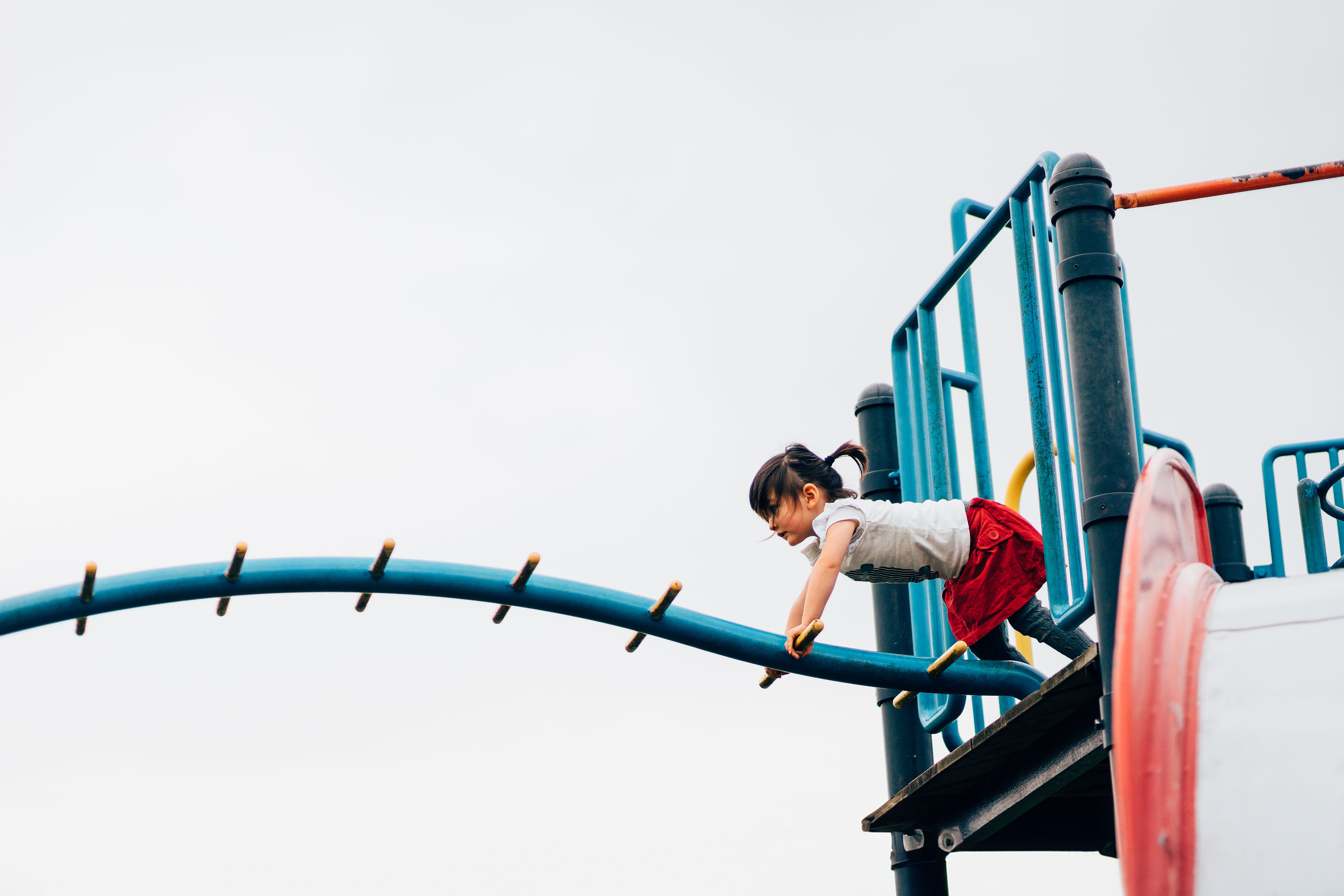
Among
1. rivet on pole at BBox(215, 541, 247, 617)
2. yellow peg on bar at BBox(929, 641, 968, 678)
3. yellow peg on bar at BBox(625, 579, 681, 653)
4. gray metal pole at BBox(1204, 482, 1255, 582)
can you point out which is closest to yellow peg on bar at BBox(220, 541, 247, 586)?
rivet on pole at BBox(215, 541, 247, 617)

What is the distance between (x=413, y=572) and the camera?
321 cm

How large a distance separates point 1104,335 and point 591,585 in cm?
135

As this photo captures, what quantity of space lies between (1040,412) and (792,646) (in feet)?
2.69

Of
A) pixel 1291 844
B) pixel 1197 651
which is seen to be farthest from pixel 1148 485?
pixel 1291 844

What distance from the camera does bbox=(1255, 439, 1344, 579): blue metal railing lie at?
18.7ft

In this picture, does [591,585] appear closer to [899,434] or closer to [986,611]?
[986,611]

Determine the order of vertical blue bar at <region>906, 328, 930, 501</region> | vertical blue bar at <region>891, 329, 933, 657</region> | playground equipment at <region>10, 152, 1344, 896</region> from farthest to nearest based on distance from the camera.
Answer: vertical blue bar at <region>906, 328, 930, 501</region> → vertical blue bar at <region>891, 329, 933, 657</region> → playground equipment at <region>10, 152, 1344, 896</region>

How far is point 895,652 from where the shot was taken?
4.29 meters

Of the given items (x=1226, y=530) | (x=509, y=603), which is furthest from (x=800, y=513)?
(x=1226, y=530)

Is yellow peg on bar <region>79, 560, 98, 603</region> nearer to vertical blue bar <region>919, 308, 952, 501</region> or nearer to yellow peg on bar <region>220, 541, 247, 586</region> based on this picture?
yellow peg on bar <region>220, 541, 247, 586</region>

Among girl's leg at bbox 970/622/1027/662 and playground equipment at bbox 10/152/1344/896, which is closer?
playground equipment at bbox 10/152/1344/896

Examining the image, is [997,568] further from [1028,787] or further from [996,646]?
[1028,787]

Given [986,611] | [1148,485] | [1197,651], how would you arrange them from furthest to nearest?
[986,611] → [1148,485] → [1197,651]

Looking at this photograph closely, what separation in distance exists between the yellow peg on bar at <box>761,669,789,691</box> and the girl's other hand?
168 millimetres
